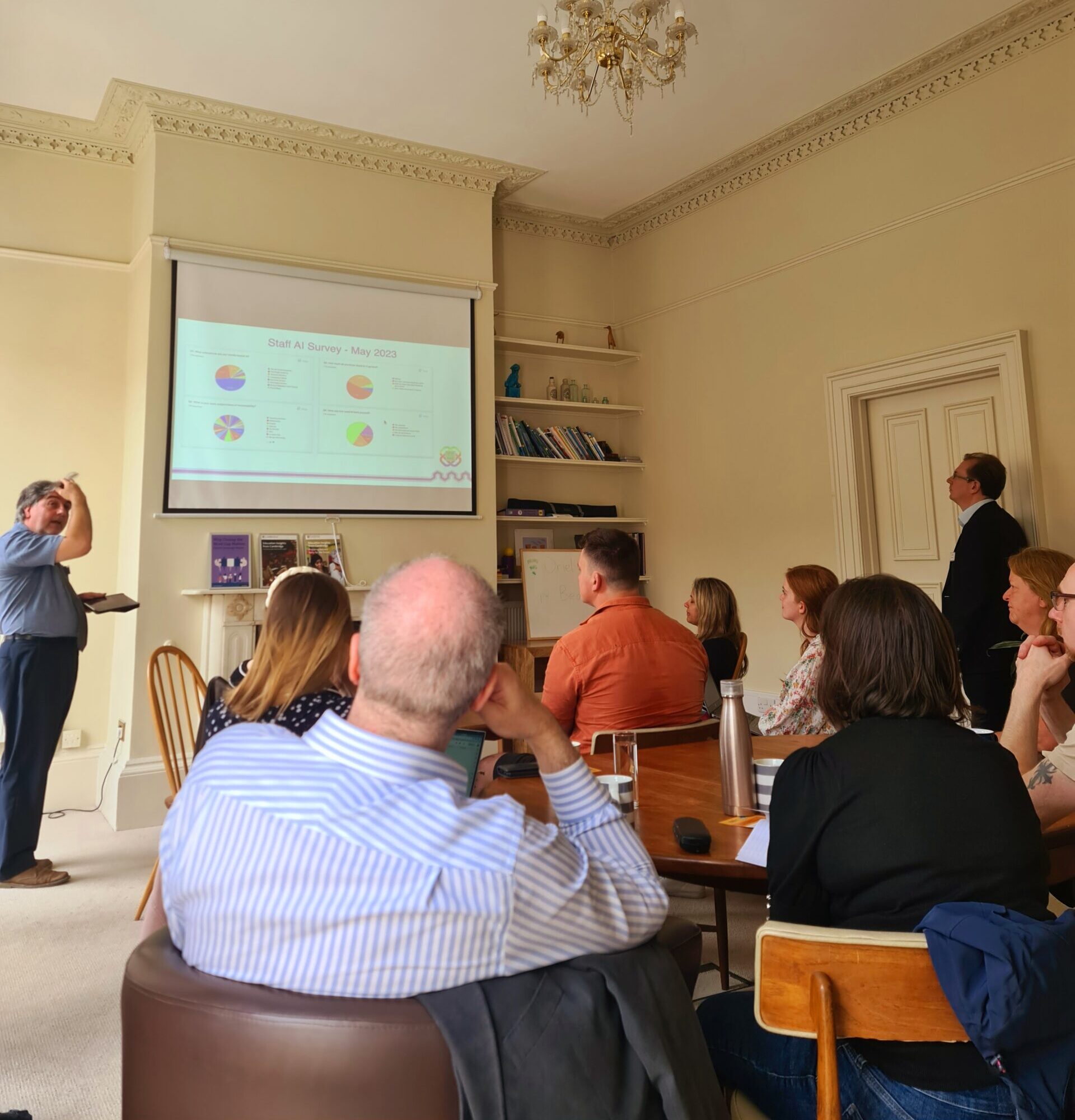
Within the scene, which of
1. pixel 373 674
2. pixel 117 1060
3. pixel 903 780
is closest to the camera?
pixel 373 674

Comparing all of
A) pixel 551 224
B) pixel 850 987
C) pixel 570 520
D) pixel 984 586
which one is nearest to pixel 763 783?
pixel 850 987

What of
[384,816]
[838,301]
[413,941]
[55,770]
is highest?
[838,301]

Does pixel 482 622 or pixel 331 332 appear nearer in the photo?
pixel 482 622

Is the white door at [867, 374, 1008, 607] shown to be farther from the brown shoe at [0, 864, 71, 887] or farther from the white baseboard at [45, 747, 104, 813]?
the white baseboard at [45, 747, 104, 813]

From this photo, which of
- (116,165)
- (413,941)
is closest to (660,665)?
(413,941)

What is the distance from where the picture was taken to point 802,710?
2816 millimetres

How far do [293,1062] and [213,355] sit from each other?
4.47 meters

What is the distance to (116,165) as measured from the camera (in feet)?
16.4

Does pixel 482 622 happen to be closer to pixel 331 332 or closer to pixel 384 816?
pixel 384 816

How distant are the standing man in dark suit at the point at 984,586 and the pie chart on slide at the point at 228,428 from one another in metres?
3.72

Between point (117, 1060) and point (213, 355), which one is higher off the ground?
point (213, 355)

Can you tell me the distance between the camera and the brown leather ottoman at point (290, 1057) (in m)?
0.82

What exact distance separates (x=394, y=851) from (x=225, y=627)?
13.3ft

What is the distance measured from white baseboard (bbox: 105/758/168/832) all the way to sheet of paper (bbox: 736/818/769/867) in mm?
3739
